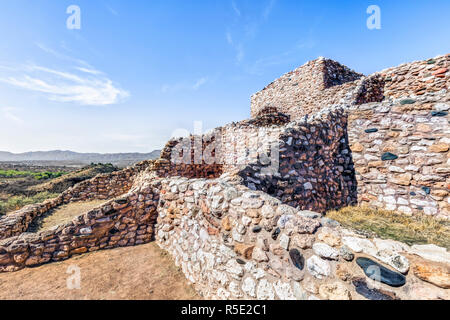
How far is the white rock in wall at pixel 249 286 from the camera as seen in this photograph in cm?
239

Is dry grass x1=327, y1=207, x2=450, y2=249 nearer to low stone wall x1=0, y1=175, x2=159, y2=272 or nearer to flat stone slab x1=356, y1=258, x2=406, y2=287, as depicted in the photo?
flat stone slab x1=356, y1=258, x2=406, y2=287

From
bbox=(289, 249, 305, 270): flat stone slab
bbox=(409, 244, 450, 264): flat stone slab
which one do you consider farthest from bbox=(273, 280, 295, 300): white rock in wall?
bbox=(409, 244, 450, 264): flat stone slab

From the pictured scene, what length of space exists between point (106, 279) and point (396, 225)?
5.87 m

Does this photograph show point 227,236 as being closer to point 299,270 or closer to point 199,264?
point 199,264

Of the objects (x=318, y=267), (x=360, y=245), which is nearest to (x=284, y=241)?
(x=318, y=267)

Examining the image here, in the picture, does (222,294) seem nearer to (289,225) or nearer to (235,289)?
(235,289)

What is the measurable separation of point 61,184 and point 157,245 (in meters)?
20.1

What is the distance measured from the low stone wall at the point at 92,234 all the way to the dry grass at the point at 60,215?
2.29 meters

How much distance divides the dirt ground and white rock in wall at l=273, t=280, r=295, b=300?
175 cm

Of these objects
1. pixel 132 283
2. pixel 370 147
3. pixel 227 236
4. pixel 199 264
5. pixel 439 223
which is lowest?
pixel 132 283

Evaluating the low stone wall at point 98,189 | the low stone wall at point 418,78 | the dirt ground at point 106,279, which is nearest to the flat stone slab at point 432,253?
the dirt ground at point 106,279

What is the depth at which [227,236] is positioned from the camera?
116 inches

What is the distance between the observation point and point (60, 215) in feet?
30.0
